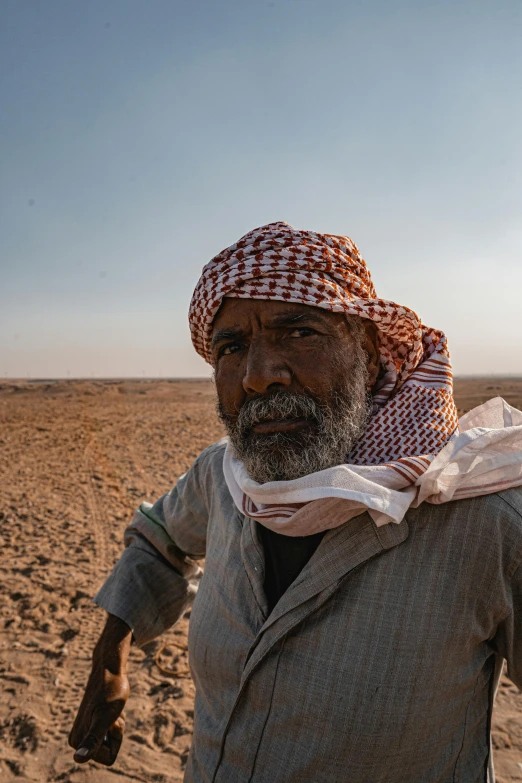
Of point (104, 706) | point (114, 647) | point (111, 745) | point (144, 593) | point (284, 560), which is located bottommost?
point (111, 745)

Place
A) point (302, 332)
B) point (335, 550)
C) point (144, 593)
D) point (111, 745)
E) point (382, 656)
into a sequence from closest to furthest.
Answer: point (382, 656), point (335, 550), point (302, 332), point (111, 745), point (144, 593)

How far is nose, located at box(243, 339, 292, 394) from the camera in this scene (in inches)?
61.0

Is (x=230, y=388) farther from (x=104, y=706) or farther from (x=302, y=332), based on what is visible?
(x=104, y=706)

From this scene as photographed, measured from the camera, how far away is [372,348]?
176 centimetres

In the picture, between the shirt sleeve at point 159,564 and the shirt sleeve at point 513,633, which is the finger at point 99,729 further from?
the shirt sleeve at point 513,633

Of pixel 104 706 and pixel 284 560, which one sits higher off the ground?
pixel 284 560

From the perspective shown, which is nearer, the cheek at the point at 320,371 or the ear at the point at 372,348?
the cheek at the point at 320,371

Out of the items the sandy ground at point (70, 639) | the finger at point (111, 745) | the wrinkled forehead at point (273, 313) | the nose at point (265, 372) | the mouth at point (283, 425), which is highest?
the wrinkled forehead at point (273, 313)

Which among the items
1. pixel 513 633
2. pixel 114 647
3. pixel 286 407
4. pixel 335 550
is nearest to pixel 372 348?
pixel 286 407

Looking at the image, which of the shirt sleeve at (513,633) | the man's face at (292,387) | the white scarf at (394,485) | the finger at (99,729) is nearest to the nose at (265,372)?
the man's face at (292,387)

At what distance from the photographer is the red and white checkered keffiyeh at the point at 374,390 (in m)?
1.29

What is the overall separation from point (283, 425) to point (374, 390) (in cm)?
42

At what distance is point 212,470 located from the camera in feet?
6.35

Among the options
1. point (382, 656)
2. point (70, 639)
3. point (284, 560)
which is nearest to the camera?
point (382, 656)
